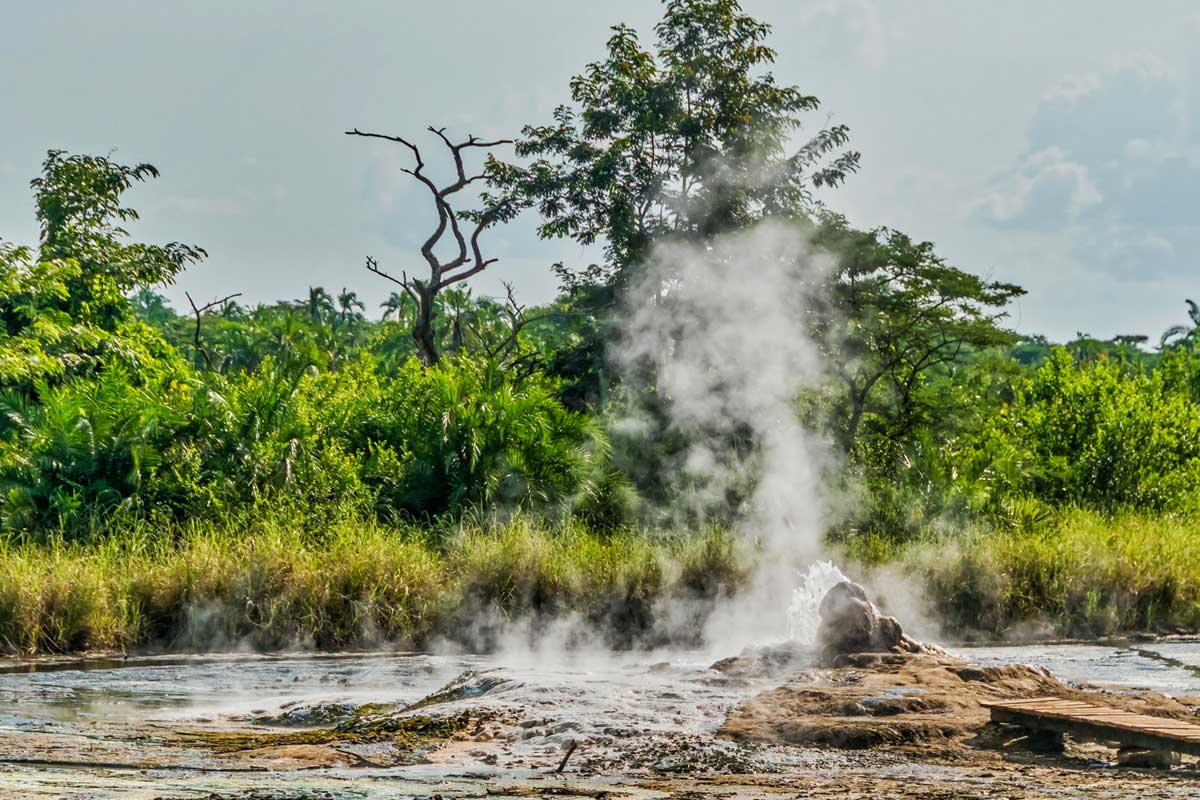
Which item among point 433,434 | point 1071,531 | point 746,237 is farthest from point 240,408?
point 1071,531

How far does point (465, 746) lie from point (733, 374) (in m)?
14.6

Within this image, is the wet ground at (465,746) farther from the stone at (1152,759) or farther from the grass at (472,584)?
the grass at (472,584)

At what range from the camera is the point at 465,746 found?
807cm

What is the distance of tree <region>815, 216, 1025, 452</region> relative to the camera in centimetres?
2634

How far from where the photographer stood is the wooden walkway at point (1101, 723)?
23.7ft

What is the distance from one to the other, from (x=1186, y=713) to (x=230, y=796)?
561cm

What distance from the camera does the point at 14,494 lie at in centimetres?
1888

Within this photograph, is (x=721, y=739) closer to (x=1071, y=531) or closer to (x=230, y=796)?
(x=230, y=796)

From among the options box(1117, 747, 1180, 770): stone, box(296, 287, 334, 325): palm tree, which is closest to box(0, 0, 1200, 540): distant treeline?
box(1117, 747, 1180, 770): stone

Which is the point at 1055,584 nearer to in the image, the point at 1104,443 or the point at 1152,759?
the point at 1104,443

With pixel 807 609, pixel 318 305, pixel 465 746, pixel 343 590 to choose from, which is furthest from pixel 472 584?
pixel 318 305

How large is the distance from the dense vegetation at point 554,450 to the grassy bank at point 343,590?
0.03 m

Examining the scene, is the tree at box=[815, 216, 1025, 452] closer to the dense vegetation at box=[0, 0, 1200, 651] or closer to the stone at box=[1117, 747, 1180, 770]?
the dense vegetation at box=[0, 0, 1200, 651]

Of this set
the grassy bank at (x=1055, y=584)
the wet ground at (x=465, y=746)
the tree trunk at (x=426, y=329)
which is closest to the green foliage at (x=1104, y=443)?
the grassy bank at (x=1055, y=584)
